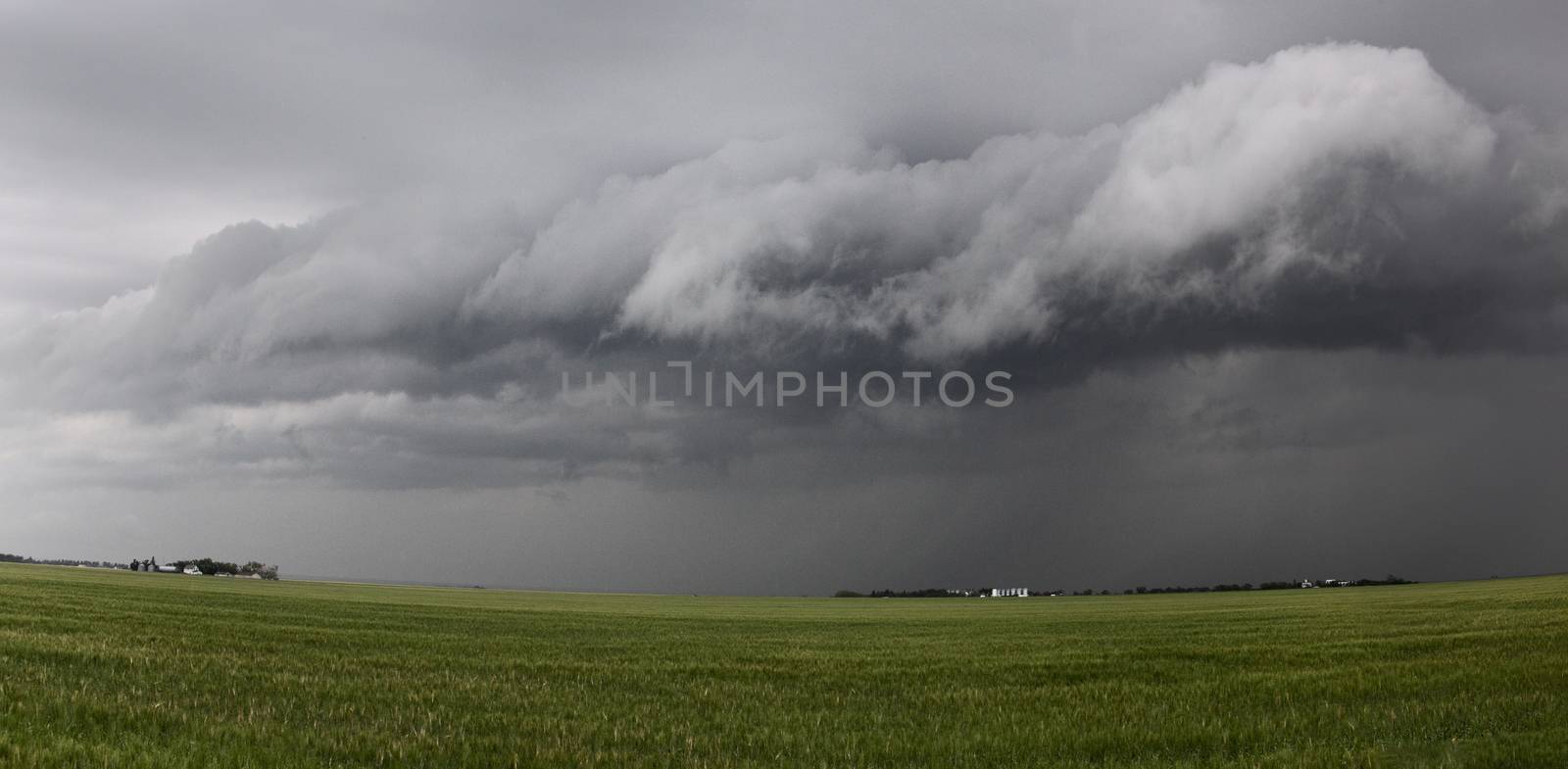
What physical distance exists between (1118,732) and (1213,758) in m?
1.50

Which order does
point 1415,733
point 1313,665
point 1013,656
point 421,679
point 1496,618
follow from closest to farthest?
point 1415,733
point 421,679
point 1313,665
point 1013,656
point 1496,618

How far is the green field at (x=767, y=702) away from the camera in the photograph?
10289mm

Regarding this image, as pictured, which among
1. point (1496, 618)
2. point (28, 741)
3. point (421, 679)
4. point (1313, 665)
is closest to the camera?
point (28, 741)

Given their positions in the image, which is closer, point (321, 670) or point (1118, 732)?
point (1118, 732)

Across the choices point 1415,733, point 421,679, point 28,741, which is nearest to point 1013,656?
point 1415,733

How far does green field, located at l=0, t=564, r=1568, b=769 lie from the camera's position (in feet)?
33.8

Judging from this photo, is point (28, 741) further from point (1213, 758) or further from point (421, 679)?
point (1213, 758)

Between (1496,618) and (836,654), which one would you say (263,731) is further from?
(1496,618)

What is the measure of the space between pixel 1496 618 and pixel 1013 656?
21.1 metres

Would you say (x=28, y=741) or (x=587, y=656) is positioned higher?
(x=28, y=741)

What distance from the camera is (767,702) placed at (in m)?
15.1

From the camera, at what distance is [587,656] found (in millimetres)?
24047

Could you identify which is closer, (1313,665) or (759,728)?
(759,728)

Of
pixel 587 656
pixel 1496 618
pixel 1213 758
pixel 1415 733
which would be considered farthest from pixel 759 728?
pixel 1496 618
